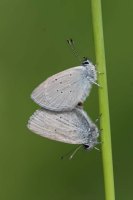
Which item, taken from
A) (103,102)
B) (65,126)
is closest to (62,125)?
(65,126)

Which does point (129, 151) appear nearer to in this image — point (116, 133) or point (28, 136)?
point (116, 133)

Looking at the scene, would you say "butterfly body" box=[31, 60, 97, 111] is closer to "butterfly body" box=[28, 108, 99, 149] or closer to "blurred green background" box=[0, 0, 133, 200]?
"butterfly body" box=[28, 108, 99, 149]

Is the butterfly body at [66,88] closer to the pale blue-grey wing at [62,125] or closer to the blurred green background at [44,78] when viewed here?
the pale blue-grey wing at [62,125]

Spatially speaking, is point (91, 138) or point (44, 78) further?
point (44, 78)

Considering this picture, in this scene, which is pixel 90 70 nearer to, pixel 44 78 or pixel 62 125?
pixel 62 125

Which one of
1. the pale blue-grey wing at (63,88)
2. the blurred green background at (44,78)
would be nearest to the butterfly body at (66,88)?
the pale blue-grey wing at (63,88)

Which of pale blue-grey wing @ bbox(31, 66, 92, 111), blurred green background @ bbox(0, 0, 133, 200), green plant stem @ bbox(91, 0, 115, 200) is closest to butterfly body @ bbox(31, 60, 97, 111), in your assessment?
pale blue-grey wing @ bbox(31, 66, 92, 111)
